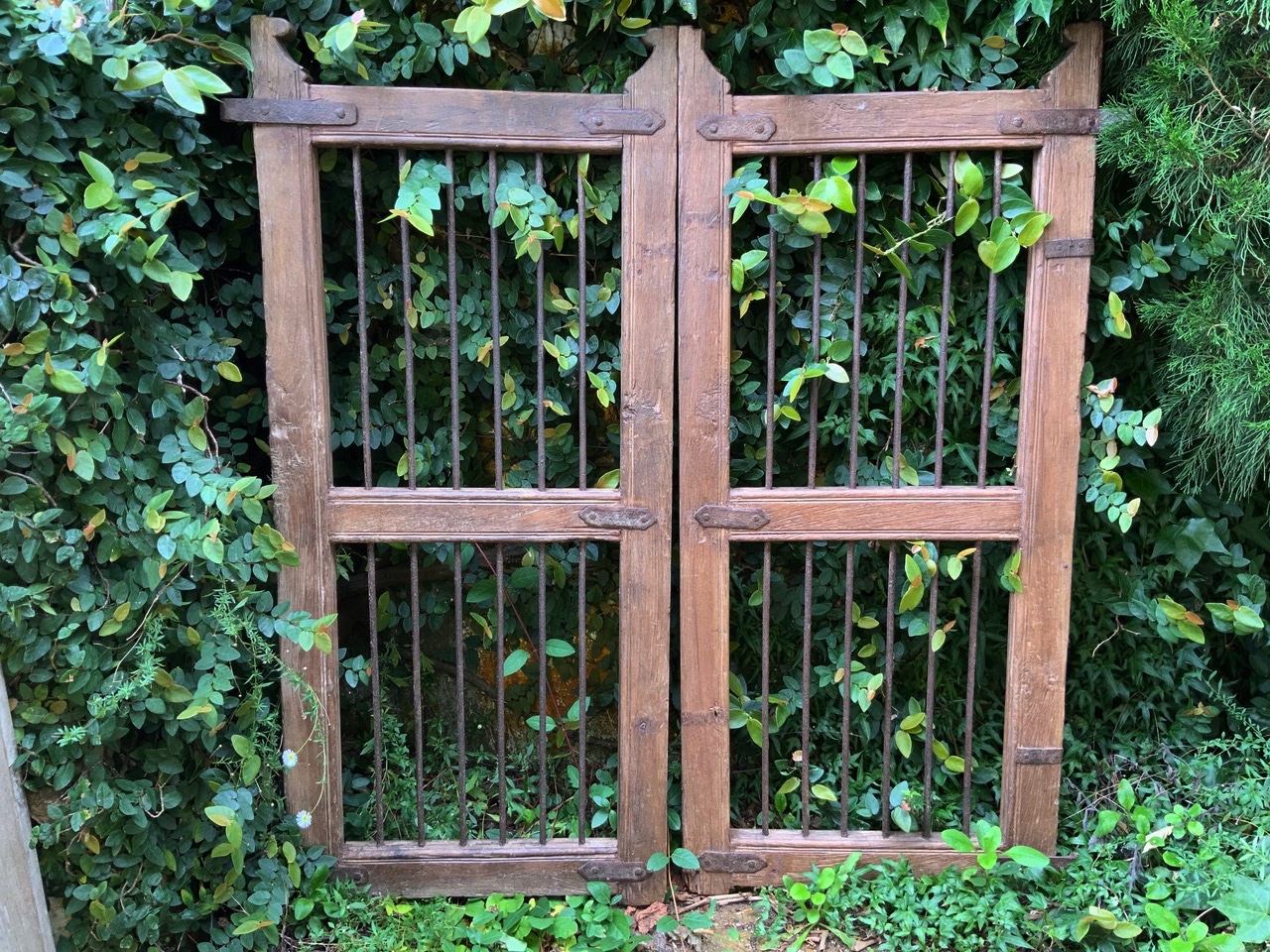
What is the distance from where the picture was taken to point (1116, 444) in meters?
2.23

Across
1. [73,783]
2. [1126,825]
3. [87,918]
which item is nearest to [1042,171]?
[1126,825]

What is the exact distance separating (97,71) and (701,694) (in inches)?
74.1

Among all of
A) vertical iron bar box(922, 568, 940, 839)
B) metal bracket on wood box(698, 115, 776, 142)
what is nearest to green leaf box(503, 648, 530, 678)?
vertical iron bar box(922, 568, 940, 839)

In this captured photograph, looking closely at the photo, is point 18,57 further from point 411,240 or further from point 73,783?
point 73,783

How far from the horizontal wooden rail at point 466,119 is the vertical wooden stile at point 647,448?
103mm

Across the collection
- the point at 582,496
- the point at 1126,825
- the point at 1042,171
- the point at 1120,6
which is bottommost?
the point at 1126,825

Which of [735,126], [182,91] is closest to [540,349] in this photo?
[735,126]

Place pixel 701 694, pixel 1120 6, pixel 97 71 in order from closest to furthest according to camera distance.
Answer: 1. pixel 97 71
2. pixel 1120 6
3. pixel 701 694

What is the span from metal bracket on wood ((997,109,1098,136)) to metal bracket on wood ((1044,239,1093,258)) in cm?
25

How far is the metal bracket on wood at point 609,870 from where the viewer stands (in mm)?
2238

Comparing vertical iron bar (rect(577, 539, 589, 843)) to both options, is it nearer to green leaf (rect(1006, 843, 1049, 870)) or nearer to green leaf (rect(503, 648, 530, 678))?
green leaf (rect(503, 648, 530, 678))

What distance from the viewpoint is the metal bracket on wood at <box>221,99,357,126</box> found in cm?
195

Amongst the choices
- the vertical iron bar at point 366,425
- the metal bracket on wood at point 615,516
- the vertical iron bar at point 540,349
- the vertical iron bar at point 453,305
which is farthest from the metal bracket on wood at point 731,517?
the vertical iron bar at point 366,425

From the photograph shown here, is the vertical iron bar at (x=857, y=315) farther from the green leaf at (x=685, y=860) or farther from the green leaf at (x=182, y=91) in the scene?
the green leaf at (x=182, y=91)
